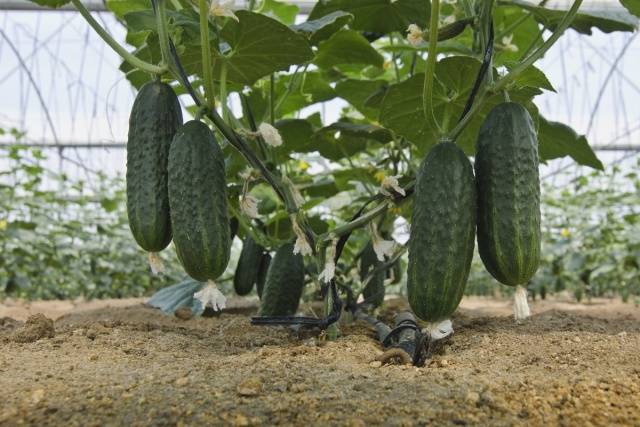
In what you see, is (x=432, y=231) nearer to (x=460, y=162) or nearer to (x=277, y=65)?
(x=460, y=162)

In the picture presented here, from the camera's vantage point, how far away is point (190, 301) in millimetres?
2811

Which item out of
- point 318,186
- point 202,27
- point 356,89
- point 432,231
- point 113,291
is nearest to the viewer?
point 432,231

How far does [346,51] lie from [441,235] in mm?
1350

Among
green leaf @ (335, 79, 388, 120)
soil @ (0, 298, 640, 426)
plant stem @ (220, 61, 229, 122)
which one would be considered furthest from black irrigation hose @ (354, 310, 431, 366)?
green leaf @ (335, 79, 388, 120)

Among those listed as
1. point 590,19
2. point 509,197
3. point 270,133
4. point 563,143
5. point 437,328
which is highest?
point 590,19

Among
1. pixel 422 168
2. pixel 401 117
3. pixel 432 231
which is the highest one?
pixel 401 117

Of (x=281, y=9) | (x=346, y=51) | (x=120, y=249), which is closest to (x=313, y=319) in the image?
(x=346, y=51)

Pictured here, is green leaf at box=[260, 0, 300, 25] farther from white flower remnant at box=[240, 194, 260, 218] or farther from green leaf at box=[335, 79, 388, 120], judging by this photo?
white flower remnant at box=[240, 194, 260, 218]

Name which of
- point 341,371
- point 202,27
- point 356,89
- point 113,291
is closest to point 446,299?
point 341,371

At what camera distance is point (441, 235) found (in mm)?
1393

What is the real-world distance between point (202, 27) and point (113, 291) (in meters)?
5.61

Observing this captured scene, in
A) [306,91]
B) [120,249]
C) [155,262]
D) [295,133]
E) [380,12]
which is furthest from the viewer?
[120,249]

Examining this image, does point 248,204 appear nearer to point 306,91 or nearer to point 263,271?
point 263,271

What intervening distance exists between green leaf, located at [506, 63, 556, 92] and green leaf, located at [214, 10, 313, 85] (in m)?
0.58
